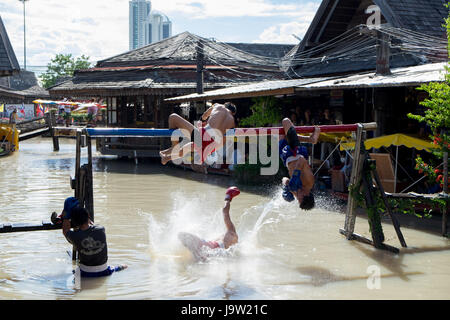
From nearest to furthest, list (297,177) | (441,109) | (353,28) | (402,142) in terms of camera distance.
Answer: (297,177)
(441,109)
(402,142)
(353,28)

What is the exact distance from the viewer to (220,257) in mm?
9586

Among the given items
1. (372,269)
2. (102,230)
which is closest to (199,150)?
(102,230)

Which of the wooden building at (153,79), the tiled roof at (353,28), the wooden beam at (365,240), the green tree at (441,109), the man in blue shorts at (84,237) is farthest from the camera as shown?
the wooden building at (153,79)

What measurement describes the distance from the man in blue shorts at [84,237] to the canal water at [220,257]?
33 cm

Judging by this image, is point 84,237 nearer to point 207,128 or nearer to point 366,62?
point 207,128

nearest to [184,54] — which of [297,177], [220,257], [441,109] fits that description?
[441,109]

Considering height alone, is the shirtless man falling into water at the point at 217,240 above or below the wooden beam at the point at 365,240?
above

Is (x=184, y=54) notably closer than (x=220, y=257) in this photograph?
No

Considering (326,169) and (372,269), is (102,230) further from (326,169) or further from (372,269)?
(326,169)

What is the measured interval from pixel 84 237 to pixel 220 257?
2.66 m

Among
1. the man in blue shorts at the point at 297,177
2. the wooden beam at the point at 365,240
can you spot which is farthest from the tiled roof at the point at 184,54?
the man in blue shorts at the point at 297,177

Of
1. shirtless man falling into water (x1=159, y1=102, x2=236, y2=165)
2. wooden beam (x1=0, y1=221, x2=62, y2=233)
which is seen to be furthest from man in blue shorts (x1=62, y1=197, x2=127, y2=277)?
shirtless man falling into water (x1=159, y1=102, x2=236, y2=165)

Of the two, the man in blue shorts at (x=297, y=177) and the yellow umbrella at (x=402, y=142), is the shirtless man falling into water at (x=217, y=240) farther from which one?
the yellow umbrella at (x=402, y=142)

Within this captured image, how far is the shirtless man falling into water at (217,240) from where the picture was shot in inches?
364
